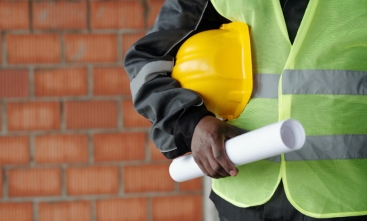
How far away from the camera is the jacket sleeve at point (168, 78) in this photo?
30.2 inches

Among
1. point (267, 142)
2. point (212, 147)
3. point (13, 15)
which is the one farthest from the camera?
point (13, 15)

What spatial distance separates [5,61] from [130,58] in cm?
72

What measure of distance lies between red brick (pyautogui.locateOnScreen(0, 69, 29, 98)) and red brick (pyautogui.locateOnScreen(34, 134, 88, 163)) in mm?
160

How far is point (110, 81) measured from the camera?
4.83 feet

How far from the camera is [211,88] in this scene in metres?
0.77

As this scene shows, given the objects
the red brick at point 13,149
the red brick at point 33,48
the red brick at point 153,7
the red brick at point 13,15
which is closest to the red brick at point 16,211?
the red brick at point 13,149

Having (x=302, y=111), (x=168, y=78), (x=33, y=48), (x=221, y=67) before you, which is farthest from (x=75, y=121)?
(x=302, y=111)

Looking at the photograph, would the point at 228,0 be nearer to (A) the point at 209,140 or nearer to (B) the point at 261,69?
(B) the point at 261,69

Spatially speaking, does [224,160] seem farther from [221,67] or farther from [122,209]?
[122,209]

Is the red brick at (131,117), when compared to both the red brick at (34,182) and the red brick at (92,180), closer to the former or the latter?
the red brick at (92,180)

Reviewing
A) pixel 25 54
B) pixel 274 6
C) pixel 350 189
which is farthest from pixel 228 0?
pixel 25 54

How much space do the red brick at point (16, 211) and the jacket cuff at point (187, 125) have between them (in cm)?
90

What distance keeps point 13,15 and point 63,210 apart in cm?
66

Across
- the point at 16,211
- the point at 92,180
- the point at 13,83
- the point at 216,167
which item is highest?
the point at 216,167
